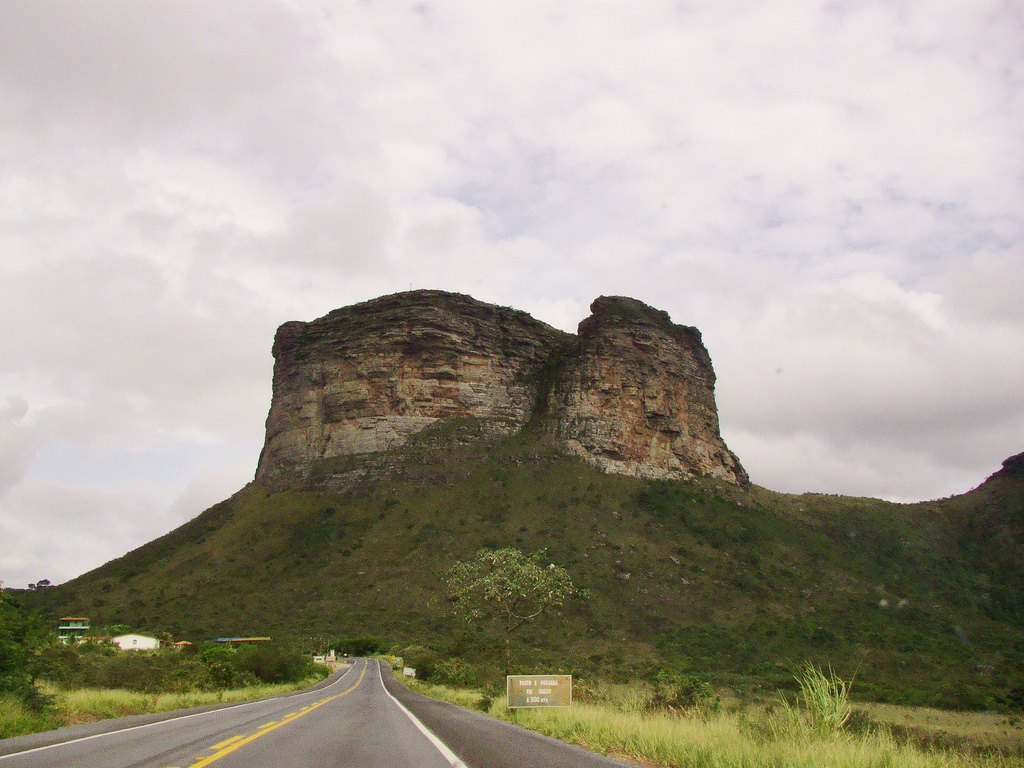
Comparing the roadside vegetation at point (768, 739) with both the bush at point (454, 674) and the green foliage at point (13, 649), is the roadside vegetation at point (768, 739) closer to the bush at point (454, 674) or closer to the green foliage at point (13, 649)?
the green foliage at point (13, 649)

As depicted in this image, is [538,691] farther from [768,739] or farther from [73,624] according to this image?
[73,624]

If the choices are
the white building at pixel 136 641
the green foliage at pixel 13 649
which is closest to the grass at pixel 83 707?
the green foliage at pixel 13 649

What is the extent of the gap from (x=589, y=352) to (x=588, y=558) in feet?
109

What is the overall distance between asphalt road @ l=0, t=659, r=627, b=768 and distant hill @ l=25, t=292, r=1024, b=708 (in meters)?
27.1

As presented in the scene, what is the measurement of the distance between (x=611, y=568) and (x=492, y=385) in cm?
3675

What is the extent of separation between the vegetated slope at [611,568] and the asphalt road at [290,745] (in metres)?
31.6

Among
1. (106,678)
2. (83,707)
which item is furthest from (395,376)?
(83,707)

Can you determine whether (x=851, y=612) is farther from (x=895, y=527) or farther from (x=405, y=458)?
(x=405, y=458)

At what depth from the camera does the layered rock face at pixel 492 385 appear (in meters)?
93.4

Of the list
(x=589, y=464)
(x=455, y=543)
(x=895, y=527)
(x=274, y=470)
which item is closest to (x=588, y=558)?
(x=455, y=543)

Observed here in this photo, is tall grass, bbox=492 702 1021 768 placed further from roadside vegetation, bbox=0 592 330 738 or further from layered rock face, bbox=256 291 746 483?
layered rock face, bbox=256 291 746 483

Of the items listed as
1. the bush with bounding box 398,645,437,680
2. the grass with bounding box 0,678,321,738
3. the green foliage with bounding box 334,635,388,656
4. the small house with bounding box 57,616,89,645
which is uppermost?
the grass with bounding box 0,678,321,738

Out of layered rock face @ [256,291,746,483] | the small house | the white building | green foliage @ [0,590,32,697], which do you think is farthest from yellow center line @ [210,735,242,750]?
layered rock face @ [256,291,746,483]

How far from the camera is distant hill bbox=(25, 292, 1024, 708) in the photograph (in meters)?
58.7
